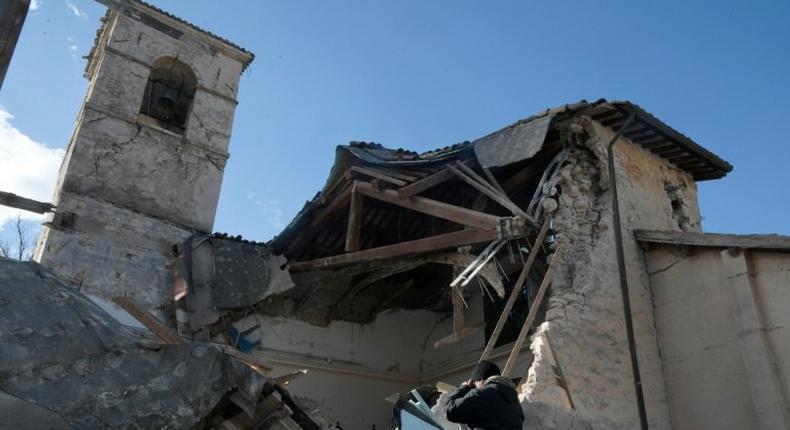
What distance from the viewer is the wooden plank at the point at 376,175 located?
341 inches

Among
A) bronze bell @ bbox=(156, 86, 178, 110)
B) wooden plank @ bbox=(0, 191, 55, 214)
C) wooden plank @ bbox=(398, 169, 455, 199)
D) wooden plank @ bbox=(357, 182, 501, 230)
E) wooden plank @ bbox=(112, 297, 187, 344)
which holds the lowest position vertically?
wooden plank @ bbox=(112, 297, 187, 344)

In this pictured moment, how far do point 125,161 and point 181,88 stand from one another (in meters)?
2.26

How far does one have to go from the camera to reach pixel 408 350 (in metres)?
11.9

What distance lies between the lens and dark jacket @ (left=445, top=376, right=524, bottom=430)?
4254 millimetres

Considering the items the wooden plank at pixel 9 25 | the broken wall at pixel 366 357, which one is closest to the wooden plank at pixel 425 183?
the broken wall at pixel 366 357

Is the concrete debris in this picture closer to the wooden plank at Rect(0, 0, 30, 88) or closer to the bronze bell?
the wooden plank at Rect(0, 0, 30, 88)

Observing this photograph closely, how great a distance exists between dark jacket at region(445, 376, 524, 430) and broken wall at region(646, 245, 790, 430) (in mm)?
3310

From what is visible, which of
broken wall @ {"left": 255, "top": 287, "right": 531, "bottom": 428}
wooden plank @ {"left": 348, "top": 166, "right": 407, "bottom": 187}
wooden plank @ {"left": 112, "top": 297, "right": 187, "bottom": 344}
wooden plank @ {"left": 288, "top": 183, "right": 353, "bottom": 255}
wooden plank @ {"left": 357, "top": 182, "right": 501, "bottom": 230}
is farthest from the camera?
broken wall @ {"left": 255, "top": 287, "right": 531, "bottom": 428}

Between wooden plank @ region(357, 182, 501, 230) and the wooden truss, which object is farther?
wooden plank @ region(357, 182, 501, 230)

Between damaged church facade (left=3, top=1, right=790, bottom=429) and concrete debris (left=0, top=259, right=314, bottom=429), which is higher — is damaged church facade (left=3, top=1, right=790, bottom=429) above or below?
above

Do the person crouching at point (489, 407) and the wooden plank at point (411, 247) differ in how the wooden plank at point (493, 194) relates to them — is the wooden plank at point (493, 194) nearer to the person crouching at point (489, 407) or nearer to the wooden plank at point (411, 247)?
the wooden plank at point (411, 247)

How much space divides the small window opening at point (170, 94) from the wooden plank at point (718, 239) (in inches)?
328

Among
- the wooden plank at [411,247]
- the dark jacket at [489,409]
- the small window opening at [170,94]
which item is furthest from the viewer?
the small window opening at [170,94]

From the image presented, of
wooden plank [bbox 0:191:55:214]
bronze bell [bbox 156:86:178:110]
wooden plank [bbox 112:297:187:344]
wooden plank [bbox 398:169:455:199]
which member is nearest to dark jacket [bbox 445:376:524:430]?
wooden plank [bbox 112:297:187:344]
